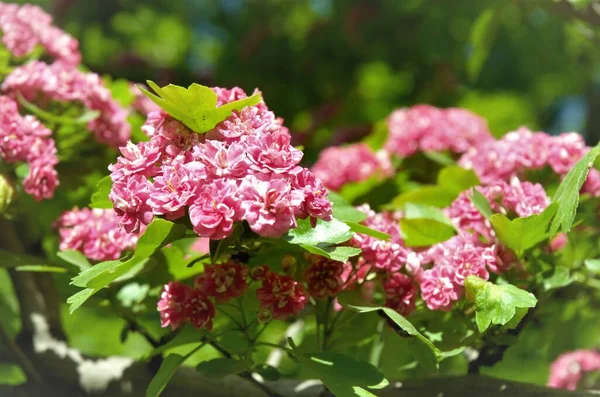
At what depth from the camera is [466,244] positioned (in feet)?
3.18

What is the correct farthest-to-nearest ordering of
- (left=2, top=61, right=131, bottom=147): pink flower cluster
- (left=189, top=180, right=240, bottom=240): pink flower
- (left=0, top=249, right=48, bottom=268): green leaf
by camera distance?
(left=2, top=61, right=131, bottom=147): pink flower cluster < (left=0, top=249, right=48, bottom=268): green leaf < (left=189, top=180, right=240, bottom=240): pink flower

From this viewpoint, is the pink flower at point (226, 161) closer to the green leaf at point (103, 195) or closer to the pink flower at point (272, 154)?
the pink flower at point (272, 154)

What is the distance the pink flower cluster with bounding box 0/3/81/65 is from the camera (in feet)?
4.14

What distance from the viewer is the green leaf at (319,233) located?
30.9 inches

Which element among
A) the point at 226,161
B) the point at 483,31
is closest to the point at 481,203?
the point at 226,161

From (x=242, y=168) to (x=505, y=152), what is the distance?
0.62 meters

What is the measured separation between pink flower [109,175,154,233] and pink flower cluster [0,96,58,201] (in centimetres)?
32

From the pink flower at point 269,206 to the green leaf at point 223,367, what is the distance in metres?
0.25

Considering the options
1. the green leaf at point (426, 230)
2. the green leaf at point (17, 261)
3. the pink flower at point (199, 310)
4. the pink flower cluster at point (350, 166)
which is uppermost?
the green leaf at point (426, 230)

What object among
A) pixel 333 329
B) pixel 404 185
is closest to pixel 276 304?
pixel 333 329

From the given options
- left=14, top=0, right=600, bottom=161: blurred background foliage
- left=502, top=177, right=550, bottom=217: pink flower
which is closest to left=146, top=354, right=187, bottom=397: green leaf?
left=502, top=177, right=550, bottom=217: pink flower

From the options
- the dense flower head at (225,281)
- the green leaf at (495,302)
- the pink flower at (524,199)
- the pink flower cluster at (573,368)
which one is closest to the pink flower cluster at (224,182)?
the dense flower head at (225,281)

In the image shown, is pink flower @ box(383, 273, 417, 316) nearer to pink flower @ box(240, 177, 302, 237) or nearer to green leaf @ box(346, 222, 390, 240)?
green leaf @ box(346, 222, 390, 240)

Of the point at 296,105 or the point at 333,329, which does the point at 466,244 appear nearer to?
the point at 333,329
